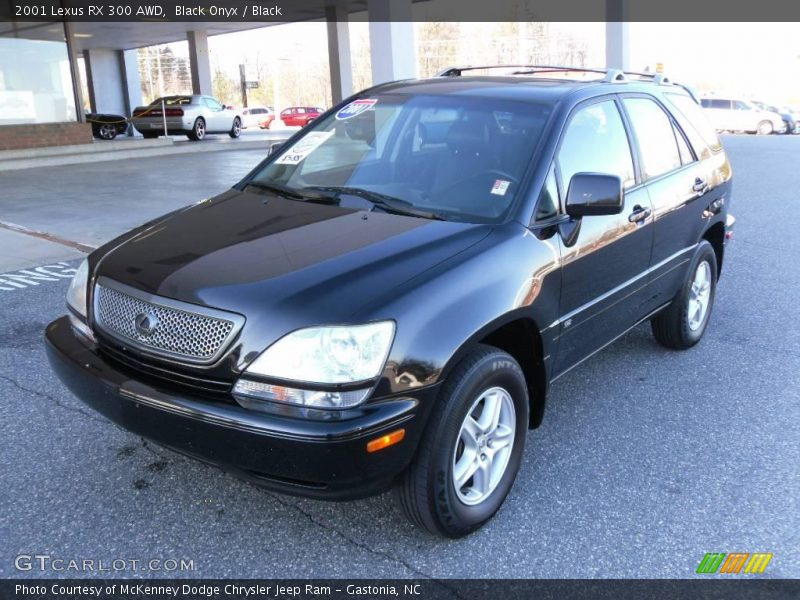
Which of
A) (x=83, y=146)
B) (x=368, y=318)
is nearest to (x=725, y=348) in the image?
(x=368, y=318)

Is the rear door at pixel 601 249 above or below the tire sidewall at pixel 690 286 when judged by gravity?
above

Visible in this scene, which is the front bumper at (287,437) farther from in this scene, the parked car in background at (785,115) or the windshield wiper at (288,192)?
the parked car in background at (785,115)

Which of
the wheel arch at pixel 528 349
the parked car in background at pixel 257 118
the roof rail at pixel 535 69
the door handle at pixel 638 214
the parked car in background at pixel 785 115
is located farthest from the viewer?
the parked car in background at pixel 257 118

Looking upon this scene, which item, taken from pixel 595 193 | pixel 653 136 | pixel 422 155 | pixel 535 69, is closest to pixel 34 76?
pixel 535 69

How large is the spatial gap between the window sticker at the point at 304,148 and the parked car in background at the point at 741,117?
31.8 meters

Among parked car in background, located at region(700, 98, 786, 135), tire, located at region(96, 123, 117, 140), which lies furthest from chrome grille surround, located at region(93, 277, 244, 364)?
parked car in background, located at region(700, 98, 786, 135)

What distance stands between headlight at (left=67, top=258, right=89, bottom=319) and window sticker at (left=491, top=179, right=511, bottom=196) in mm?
1834

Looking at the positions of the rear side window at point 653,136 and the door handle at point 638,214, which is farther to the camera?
the rear side window at point 653,136

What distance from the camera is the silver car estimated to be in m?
26.5

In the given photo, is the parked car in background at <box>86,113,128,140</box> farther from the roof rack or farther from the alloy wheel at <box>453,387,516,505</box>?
the alloy wheel at <box>453,387,516,505</box>

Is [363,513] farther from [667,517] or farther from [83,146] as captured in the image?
[83,146]

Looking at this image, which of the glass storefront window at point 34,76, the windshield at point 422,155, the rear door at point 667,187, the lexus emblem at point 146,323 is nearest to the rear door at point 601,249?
the rear door at point 667,187

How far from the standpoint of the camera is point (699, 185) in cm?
470

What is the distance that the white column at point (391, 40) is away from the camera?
1939 cm
